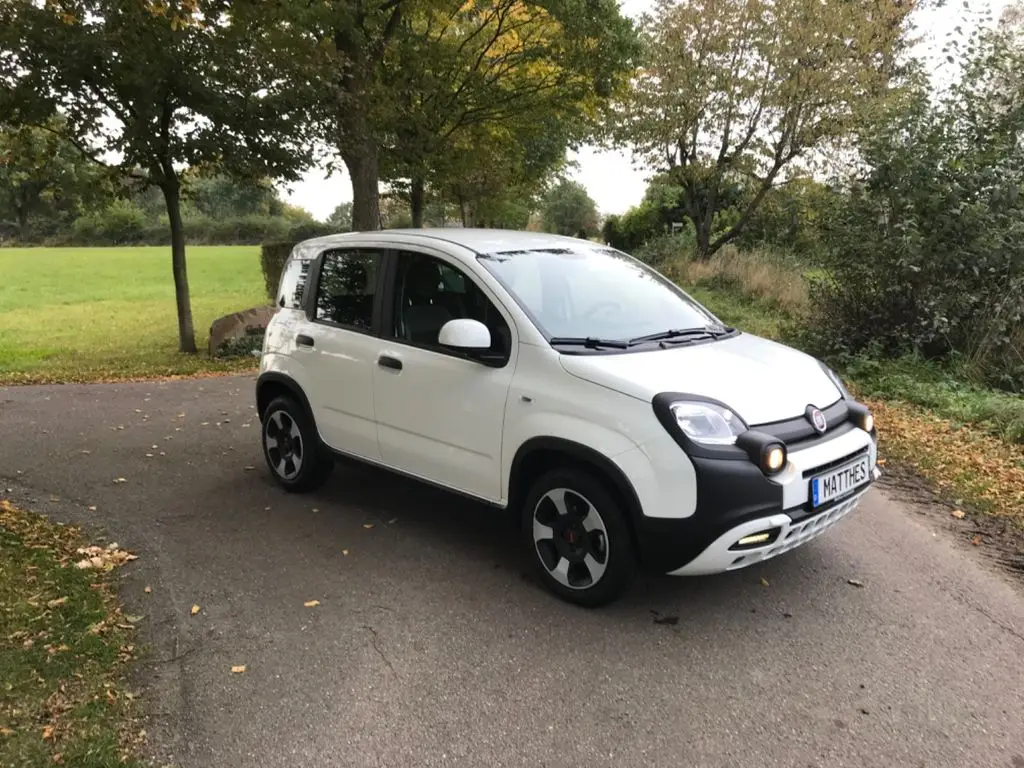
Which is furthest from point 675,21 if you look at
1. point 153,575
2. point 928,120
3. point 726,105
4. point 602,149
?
point 153,575

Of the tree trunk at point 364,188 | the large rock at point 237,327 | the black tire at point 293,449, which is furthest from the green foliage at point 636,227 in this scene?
the black tire at point 293,449

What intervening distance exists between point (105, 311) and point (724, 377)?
2507 cm

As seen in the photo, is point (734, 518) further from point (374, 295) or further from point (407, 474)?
point (374, 295)

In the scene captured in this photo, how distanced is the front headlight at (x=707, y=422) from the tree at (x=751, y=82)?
584 inches

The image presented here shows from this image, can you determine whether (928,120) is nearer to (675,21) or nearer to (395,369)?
(395,369)

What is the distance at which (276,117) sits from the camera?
10.6 metres

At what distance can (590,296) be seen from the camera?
171 inches

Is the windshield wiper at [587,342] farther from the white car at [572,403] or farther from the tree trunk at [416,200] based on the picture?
the tree trunk at [416,200]

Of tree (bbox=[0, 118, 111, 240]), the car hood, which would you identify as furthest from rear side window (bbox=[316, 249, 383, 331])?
tree (bbox=[0, 118, 111, 240])

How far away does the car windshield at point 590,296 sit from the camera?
161 inches

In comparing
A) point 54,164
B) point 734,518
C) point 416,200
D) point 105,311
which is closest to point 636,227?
point 416,200

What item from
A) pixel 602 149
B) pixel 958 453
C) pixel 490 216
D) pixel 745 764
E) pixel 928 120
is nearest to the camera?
pixel 745 764

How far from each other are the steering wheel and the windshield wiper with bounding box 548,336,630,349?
279 mm

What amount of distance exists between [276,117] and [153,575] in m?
8.01
